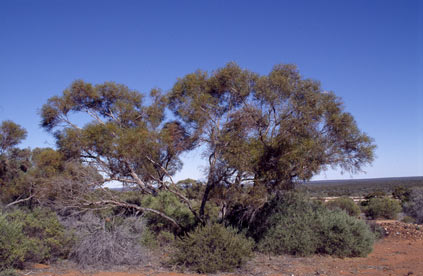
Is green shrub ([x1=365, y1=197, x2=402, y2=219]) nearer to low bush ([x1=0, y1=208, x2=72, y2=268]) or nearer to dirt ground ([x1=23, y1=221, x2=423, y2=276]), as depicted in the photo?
dirt ground ([x1=23, y1=221, x2=423, y2=276])

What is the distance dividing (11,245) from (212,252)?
458 cm

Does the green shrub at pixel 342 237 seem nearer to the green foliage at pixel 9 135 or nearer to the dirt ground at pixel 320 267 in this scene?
the dirt ground at pixel 320 267

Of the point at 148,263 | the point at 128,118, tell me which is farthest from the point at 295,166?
the point at 128,118

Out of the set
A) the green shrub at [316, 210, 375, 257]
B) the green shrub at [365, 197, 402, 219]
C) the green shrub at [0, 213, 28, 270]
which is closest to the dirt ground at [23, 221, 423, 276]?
the green shrub at [316, 210, 375, 257]

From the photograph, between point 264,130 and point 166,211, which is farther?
point 166,211

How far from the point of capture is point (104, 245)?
29.7 ft

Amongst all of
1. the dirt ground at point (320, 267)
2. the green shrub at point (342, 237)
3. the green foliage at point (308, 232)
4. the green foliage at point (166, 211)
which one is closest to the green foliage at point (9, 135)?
the green foliage at point (166, 211)

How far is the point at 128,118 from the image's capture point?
12.7 meters

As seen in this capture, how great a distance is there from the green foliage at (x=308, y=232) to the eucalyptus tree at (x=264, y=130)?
954 mm

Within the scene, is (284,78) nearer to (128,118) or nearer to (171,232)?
(128,118)

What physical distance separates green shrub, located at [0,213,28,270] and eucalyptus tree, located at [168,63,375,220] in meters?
5.26

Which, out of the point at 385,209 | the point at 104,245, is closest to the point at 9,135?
the point at 104,245

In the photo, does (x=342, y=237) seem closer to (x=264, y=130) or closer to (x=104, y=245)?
(x=264, y=130)

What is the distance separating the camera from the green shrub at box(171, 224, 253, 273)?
826 centimetres
